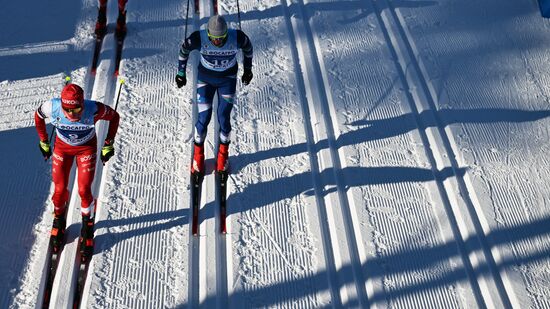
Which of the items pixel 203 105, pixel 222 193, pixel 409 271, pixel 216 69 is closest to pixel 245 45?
pixel 216 69

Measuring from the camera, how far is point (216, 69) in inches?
264

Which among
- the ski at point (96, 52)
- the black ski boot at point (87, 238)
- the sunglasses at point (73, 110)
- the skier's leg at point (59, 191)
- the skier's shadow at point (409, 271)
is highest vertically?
the ski at point (96, 52)

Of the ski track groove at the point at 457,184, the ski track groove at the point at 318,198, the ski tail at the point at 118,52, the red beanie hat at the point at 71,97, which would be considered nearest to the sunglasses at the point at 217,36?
the red beanie hat at the point at 71,97

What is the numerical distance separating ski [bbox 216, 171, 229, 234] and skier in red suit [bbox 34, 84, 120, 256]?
133 cm

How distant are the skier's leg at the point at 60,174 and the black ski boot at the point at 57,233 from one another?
6 cm

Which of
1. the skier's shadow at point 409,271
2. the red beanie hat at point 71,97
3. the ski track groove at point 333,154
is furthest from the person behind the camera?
the ski track groove at point 333,154

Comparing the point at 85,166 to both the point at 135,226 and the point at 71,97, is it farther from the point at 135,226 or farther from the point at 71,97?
the point at 135,226

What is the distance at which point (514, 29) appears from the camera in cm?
1052

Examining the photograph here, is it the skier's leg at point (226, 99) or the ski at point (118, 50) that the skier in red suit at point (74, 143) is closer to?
the skier's leg at point (226, 99)

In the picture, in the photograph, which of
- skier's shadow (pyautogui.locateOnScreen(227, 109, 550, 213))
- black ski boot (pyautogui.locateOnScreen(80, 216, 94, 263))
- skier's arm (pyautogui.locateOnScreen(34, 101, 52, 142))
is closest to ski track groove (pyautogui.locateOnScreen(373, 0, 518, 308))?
skier's shadow (pyautogui.locateOnScreen(227, 109, 550, 213))

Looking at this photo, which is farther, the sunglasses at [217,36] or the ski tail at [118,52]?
the ski tail at [118,52]

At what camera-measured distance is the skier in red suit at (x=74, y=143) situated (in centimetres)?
564

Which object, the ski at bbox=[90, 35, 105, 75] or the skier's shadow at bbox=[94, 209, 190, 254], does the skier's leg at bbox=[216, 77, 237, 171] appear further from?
the ski at bbox=[90, 35, 105, 75]

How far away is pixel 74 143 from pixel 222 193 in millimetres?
1816
